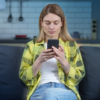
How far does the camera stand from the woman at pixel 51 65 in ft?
3.76

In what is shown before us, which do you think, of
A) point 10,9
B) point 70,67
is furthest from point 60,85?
point 10,9

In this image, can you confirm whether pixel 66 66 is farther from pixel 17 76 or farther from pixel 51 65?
pixel 17 76

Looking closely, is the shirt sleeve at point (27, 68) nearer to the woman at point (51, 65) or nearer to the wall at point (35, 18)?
the woman at point (51, 65)

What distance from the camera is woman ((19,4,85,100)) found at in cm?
114

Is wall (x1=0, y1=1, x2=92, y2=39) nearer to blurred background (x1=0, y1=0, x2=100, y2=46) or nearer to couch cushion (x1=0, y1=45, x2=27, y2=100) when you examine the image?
blurred background (x1=0, y1=0, x2=100, y2=46)

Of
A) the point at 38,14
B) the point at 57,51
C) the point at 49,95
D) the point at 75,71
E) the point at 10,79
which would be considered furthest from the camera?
the point at 38,14

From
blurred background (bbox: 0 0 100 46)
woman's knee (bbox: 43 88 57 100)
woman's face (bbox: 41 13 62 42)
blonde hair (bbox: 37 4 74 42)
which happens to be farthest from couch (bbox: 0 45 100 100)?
blurred background (bbox: 0 0 100 46)

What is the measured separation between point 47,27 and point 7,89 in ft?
1.98

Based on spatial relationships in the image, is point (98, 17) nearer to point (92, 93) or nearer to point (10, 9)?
point (10, 9)

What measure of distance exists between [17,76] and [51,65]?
0.32m

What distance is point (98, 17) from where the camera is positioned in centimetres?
Result: 314

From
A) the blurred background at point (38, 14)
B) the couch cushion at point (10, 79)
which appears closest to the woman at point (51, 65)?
the couch cushion at point (10, 79)

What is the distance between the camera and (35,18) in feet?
10.5

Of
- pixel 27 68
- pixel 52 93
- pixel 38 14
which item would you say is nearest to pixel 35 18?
pixel 38 14
